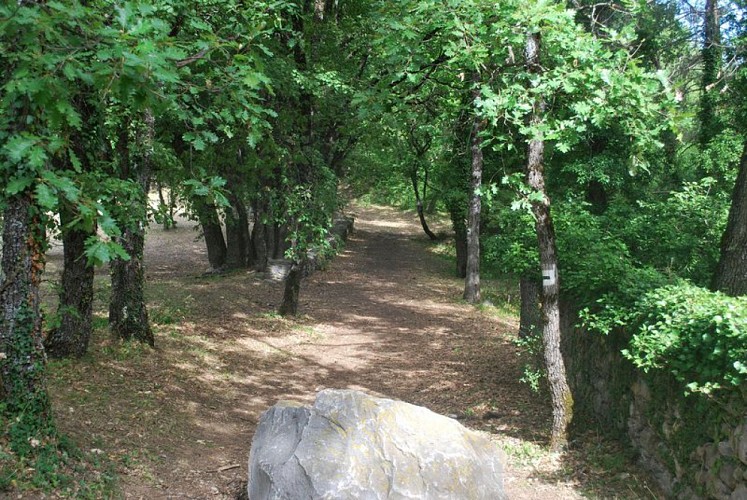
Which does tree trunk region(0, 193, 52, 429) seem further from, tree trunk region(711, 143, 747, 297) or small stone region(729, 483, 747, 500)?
tree trunk region(711, 143, 747, 297)

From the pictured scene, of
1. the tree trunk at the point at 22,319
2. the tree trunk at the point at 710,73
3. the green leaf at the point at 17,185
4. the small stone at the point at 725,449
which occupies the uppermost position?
the tree trunk at the point at 710,73

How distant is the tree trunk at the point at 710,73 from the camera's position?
57.2 feet

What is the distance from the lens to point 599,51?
617cm

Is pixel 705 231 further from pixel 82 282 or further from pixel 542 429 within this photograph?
pixel 82 282

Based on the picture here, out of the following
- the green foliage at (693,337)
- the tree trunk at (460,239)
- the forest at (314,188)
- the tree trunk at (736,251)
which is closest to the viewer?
the forest at (314,188)

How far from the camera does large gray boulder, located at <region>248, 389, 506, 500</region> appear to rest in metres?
4.96

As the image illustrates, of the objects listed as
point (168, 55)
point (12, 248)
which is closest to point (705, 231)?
point (168, 55)

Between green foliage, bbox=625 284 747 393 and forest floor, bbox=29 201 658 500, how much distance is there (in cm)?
137

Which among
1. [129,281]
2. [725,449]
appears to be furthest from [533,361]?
[129,281]

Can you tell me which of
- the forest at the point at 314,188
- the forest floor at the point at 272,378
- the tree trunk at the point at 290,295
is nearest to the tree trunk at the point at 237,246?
the forest floor at the point at 272,378

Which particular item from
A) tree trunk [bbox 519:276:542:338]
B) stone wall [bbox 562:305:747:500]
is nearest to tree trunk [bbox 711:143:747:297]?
stone wall [bbox 562:305:747:500]

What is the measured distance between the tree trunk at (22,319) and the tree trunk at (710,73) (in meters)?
17.2

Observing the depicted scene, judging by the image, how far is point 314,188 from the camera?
13266 millimetres

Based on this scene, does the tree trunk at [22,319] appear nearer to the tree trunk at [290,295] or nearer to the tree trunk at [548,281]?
the tree trunk at [548,281]
